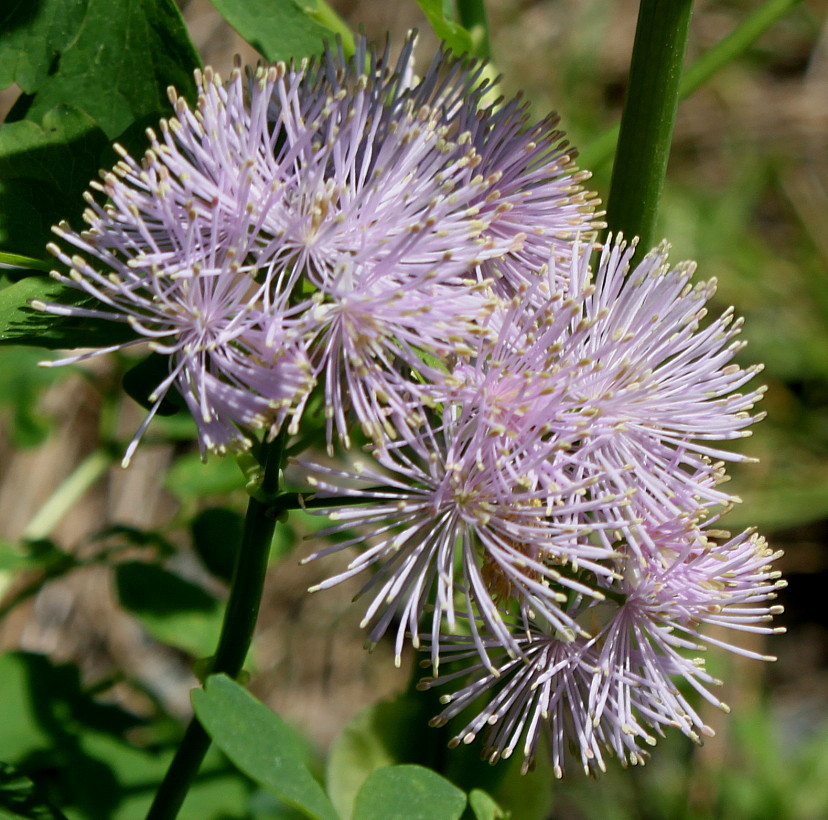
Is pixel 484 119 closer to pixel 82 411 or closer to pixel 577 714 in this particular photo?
pixel 577 714

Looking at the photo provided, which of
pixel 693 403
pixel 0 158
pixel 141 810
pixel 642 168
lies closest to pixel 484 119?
pixel 642 168

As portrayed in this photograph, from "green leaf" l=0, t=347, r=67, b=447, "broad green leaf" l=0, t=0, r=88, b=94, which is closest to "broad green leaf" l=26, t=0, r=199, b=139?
"broad green leaf" l=0, t=0, r=88, b=94

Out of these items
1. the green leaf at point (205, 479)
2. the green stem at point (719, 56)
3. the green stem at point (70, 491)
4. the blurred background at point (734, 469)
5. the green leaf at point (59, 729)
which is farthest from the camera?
the blurred background at point (734, 469)

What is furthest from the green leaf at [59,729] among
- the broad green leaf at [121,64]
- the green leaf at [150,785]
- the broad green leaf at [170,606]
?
the broad green leaf at [121,64]

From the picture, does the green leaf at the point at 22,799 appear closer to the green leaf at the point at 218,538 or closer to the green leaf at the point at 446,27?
the green leaf at the point at 218,538

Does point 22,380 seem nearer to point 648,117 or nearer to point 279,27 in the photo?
point 279,27
